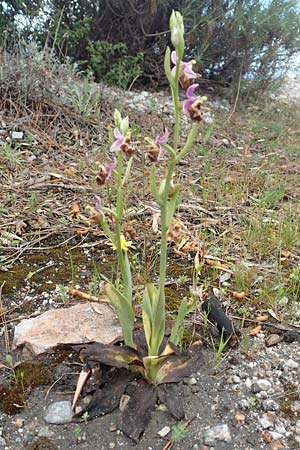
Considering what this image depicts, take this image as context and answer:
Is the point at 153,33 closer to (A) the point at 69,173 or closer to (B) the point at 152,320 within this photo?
(A) the point at 69,173

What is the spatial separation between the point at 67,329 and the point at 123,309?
1.07 ft

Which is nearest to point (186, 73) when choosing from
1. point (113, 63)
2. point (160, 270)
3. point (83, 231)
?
point (160, 270)

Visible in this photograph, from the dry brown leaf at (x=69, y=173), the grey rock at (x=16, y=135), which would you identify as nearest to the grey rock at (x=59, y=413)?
the dry brown leaf at (x=69, y=173)

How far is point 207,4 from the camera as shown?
421 centimetres

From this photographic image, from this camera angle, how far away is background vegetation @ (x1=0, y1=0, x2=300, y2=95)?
13.2 ft

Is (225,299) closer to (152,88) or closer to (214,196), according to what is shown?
(214,196)

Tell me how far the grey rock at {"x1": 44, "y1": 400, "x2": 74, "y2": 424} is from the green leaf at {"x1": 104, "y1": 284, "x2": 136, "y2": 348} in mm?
242

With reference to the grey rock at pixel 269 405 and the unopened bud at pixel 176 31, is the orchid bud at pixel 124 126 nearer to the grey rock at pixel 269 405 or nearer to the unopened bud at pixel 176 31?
the unopened bud at pixel 176 31

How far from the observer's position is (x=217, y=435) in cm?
124

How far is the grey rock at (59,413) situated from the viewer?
1.27 metres

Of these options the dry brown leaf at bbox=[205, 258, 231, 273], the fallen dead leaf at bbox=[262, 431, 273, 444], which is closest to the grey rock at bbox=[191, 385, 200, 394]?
the fallen dead leaf at bbox=[262, 431, 273, 444]

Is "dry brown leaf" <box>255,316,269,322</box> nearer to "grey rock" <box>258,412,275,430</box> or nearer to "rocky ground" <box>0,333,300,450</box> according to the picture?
"rocky ground" <box>0,333,300,450</box>

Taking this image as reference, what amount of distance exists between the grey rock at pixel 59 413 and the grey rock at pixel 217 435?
0.36 metres

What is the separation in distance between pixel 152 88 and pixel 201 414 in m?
3.63
